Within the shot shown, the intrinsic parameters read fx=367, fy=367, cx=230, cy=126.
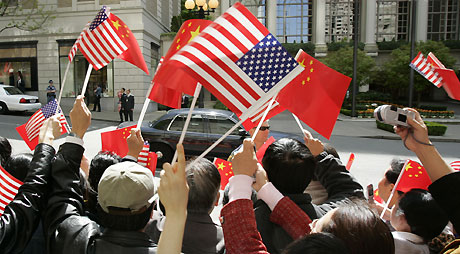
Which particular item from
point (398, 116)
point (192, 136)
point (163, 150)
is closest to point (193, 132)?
point (192, 136)

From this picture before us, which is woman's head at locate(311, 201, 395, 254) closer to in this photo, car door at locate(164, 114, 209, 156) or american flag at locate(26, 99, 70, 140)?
american flag at locate(26, 99, 70, 140)

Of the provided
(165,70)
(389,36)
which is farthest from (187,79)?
(389,36)

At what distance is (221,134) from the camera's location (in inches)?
358

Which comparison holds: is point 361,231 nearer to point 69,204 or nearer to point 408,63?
point 69,204

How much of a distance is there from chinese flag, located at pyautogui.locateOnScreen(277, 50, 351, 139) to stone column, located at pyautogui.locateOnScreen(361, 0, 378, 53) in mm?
37294

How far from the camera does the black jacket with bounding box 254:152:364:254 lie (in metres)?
2.01

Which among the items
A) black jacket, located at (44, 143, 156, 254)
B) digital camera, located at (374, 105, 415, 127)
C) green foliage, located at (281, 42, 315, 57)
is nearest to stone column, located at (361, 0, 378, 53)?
green foliage, located at (281, 42, 315, 57)

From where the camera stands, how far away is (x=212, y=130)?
9055 mm

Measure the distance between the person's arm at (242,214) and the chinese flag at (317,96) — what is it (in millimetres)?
1484

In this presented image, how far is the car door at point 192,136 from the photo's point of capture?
353 inches

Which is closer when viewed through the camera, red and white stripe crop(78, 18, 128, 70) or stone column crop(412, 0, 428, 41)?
red and white stripe crop(78, 18, 128, 70)

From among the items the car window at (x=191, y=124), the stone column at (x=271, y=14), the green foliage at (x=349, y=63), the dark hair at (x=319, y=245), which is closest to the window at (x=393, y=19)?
the stone column at (x=271, y=14)

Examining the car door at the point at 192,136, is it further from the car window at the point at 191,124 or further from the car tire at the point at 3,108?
the car tire at the point at 3,108

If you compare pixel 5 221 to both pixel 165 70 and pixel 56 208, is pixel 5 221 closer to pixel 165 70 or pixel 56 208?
pixel 56 208
